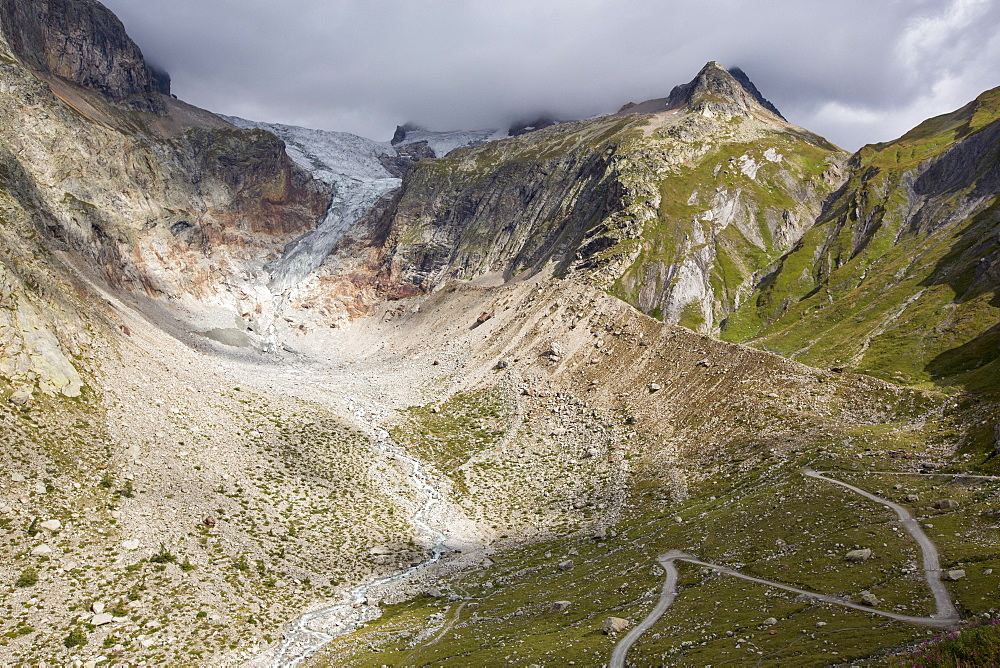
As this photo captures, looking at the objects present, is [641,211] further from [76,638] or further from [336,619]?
[76,638]

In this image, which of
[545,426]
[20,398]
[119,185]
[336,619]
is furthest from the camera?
[119,185]

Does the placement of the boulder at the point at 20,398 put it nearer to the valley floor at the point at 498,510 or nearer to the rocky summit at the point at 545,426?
the rocky summit at the point at 545,426

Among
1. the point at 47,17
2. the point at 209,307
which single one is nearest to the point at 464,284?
the point at 209,307

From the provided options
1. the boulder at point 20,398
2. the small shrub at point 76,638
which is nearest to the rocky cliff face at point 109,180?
the boulder at point 20,398

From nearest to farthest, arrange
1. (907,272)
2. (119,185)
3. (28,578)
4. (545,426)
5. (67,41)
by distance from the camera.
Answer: (28,578)
(545,426)
(907,272)
(119,185)
(67,41)

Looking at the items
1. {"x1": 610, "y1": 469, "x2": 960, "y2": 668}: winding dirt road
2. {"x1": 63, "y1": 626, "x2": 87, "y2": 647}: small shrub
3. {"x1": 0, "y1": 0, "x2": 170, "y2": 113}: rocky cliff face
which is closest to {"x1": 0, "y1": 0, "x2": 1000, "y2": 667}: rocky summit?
{"x1": 63, "y1": 626, "x2": 87, "y2": 647}: small shrub

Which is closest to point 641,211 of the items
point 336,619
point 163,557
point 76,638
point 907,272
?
point 907,272

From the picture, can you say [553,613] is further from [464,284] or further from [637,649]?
[464,284]
